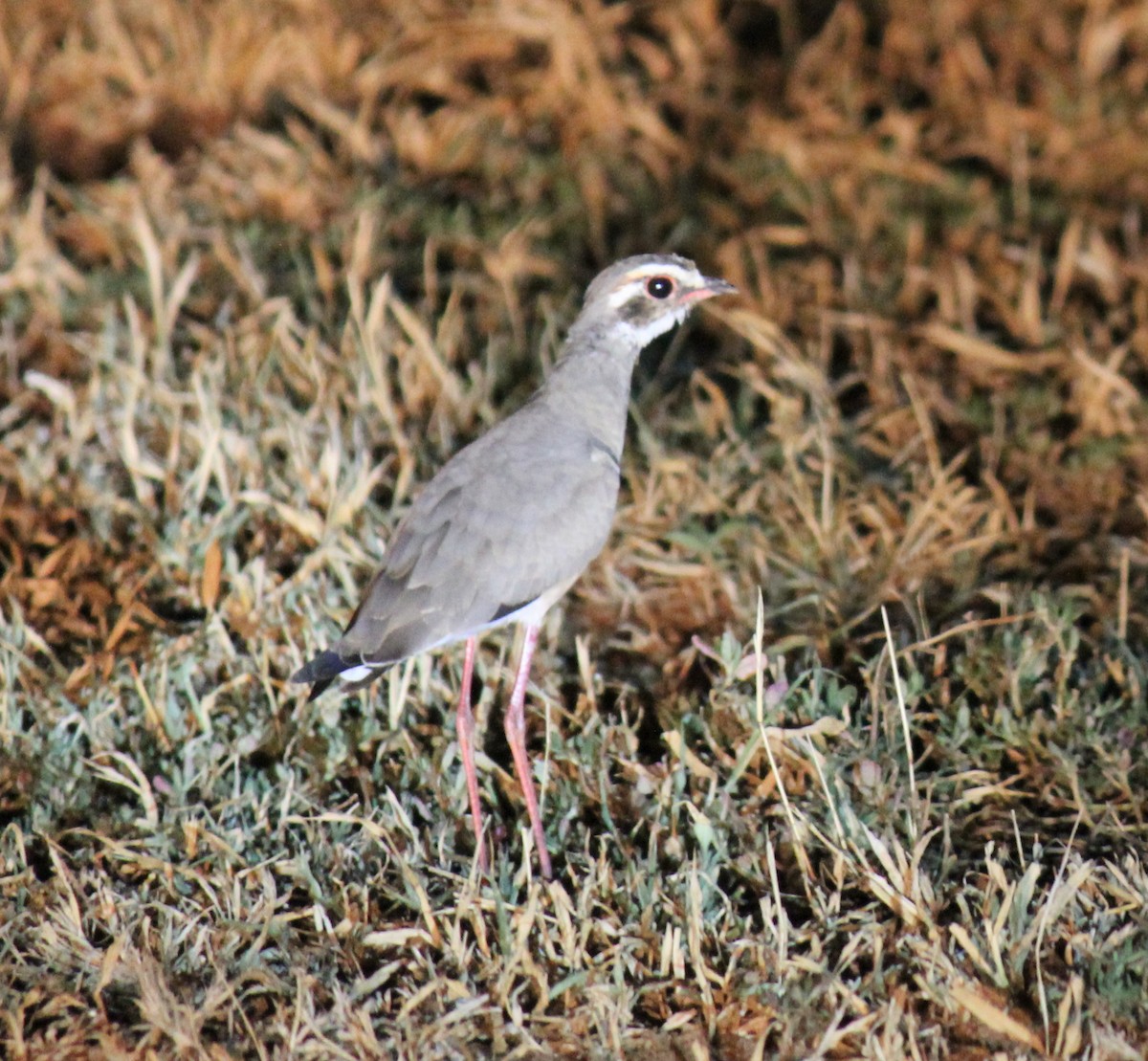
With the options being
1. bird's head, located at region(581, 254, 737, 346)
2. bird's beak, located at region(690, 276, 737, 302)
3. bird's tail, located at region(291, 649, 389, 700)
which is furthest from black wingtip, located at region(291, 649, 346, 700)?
bird's beak, located at region(690, 276, 737, 302)

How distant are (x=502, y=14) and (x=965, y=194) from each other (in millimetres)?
1989

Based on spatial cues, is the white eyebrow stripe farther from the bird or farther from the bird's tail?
the bird's tail

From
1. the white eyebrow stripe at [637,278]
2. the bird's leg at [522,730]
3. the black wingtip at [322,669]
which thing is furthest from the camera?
the white eyebrow stripe at [637,278]

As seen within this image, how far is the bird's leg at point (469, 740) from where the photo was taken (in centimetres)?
357

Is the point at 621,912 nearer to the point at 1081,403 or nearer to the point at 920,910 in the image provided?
the point at 920,910

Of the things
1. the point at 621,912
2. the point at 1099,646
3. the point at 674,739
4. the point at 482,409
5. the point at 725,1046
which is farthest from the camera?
the point at 482,409

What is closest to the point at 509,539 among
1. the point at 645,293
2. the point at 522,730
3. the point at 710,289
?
the point at 522,730

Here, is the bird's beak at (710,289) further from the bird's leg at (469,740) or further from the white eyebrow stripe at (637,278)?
the bird's leg at (469,740)

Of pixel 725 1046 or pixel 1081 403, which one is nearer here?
pixel 725 1046

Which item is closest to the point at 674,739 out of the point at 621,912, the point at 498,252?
the point at 621,912

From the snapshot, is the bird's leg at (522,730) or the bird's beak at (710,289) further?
the bird's beak at (710,289)

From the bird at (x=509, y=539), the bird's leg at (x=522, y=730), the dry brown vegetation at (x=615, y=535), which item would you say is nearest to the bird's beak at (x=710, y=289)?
the bird at (x=509, y=539)

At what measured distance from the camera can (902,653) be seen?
152 inches

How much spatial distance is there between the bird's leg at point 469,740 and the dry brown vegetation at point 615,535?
9cm
